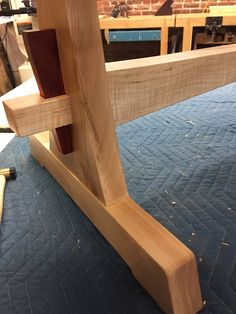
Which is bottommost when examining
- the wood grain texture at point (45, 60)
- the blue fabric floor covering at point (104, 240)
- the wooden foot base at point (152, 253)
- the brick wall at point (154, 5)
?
the blue fabric floor covering at point (104, 240)

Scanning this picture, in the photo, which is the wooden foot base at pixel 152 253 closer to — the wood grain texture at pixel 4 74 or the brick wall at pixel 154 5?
the wood grain texture at pixel 4 74

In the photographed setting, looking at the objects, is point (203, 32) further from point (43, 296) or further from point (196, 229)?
point (43, 296)

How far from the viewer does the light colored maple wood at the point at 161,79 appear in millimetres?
406

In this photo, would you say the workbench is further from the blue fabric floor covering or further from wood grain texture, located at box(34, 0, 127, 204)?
wood grain texture, located at box(34, 0, 127, 204)

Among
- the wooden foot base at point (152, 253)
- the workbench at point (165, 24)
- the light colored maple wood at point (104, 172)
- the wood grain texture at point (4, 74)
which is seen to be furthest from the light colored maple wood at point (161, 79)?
the workbench at point (165, 24)

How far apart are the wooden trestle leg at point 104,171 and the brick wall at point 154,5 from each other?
2.16 m

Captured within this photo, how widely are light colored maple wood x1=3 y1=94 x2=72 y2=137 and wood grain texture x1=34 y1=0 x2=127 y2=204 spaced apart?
20 millimetres

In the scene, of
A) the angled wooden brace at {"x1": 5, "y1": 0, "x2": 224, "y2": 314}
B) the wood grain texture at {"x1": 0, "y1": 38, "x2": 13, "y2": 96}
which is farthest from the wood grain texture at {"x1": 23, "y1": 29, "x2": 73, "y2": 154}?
the wood grain texture at {"x1": 0, "y1": 38, "x2": 13, "y2": 96}

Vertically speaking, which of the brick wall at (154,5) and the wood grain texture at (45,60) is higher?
the wood grain texture at (45,60)

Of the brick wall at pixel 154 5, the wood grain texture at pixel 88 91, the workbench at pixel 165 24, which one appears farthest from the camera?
the brick wall at pixel 154 5

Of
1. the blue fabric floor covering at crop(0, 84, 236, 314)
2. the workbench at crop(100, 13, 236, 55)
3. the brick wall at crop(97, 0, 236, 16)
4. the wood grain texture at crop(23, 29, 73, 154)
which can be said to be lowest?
the blue fabric floor covering at crop(0, 84, 236, 314)

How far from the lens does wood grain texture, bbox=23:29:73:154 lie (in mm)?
360

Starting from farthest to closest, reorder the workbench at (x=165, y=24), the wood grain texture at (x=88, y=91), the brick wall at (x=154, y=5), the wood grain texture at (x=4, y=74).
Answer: the brick wall at (x=154, y=5)
the workbench at (x=165, y=24)
the wood grain texture at (x=4, y=74)
the wood grain texture at (x=88, y=91)

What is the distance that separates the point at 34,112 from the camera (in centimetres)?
36
